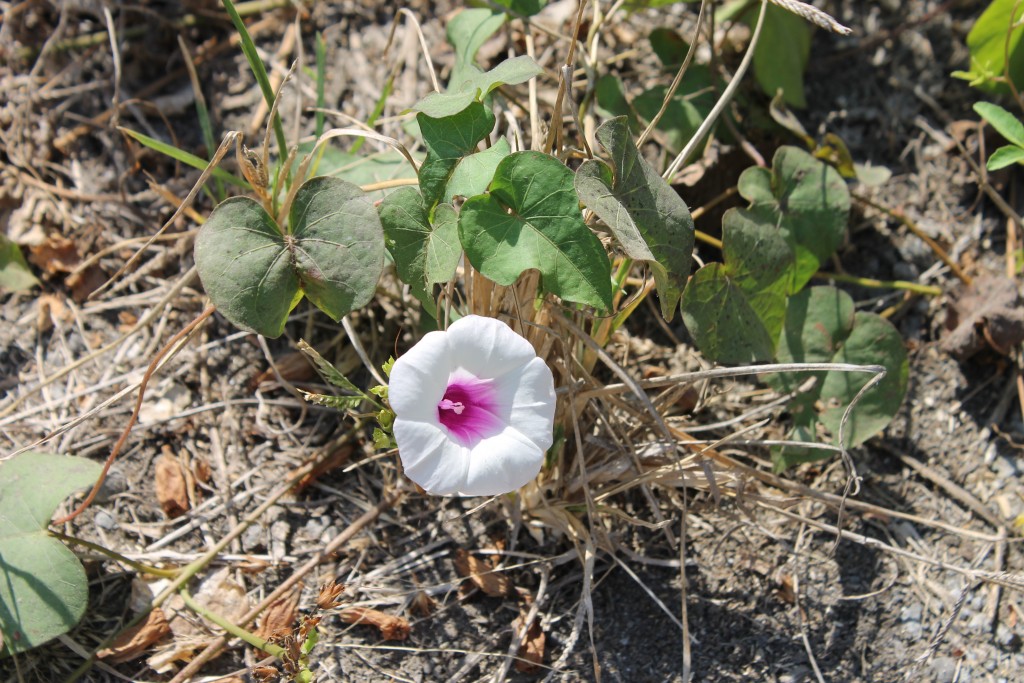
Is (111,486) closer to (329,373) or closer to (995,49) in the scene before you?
(329,373)

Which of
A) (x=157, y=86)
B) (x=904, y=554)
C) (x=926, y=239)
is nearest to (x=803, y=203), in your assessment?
(x=926, y=239)

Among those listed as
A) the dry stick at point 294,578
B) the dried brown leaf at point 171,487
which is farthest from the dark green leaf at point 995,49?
the dried brown leaf at point 171,487

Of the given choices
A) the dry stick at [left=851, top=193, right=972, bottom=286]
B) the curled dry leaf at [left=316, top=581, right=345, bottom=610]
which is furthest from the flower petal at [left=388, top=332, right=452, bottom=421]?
the dry stick at [left=851, top=193, right=972, bottom=286]

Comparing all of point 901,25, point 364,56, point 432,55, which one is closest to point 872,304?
point 901,25

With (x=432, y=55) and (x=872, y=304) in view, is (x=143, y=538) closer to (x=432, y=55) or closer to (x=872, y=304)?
(x=432, y=55)

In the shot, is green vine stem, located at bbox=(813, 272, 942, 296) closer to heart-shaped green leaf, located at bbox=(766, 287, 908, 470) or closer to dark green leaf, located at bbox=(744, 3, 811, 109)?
heart-shaped green leaf, located at bbox=(766, 287, 908, 470)
